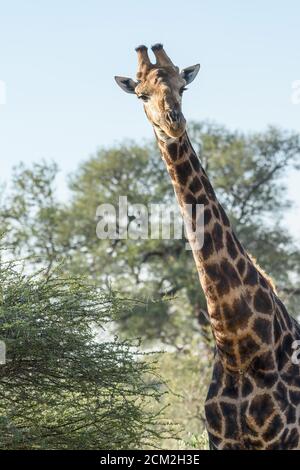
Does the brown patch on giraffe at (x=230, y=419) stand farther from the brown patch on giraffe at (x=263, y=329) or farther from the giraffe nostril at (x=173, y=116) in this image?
the giraffe nostril at (x=173, y=116)

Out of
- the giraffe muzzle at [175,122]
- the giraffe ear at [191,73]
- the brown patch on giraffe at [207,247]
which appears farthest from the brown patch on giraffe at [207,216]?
the giraffe ear at [191,73]

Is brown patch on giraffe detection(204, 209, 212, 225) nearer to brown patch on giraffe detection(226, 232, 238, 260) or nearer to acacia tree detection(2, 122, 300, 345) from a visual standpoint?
brown patch on giraffe detection(226, 232, 238, 260)

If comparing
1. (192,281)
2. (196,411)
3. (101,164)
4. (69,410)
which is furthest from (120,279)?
(69,410)

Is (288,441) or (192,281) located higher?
(192,281)

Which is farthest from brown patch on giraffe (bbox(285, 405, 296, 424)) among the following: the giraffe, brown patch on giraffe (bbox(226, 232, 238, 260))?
A: brown patch on giraffe (bbox(226, 232, 238, 260))

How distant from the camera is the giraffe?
7.03 m

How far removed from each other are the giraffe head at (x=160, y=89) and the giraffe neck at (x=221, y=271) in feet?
0.79

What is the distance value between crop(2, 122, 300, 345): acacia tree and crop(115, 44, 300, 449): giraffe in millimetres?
20967

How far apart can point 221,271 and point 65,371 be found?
12.8ft

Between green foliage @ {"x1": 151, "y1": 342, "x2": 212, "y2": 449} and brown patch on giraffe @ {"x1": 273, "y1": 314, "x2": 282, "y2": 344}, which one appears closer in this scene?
brown patch on giraffe @ {"x1": 273, "y1": 314, "x2": 282, "y2": 344}

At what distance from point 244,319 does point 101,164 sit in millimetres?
25792

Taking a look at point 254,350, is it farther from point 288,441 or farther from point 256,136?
point 256,136

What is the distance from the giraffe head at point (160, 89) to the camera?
673 cm
